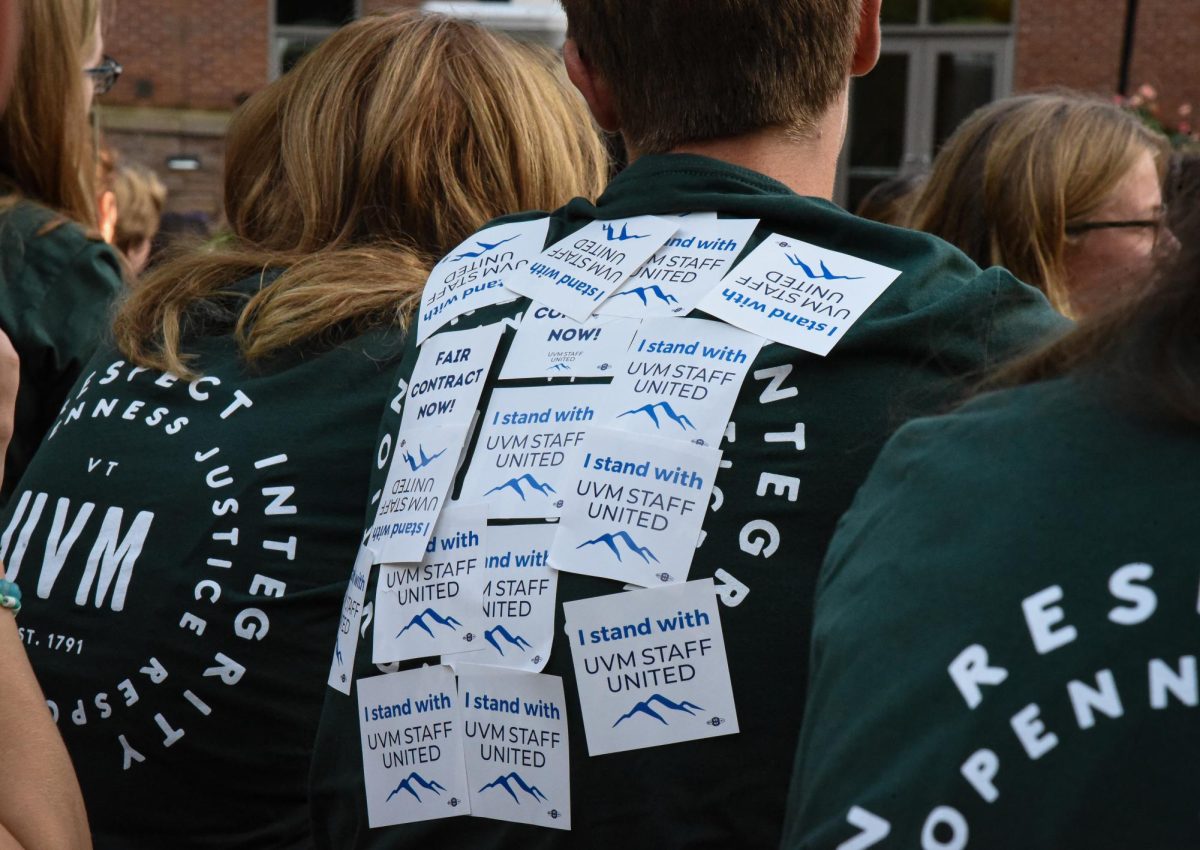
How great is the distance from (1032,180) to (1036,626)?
2.28m

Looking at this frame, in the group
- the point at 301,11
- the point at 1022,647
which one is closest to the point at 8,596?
the point at 1022,647

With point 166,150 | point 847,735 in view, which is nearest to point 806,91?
point 847,735

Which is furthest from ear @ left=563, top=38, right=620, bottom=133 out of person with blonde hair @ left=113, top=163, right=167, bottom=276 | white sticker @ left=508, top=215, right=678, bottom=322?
person with blonde hair @ left=113, top=163, right=167, bottom=276

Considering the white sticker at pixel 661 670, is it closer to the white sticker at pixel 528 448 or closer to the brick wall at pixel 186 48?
the white sticker at pixel 528 448

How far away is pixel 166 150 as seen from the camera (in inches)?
591

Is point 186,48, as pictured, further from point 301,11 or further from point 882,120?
point 882,120

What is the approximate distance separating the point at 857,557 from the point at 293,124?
4.68 ft

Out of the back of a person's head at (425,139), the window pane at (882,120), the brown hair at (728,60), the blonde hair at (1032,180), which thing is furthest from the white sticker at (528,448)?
the window pane at (882,120)

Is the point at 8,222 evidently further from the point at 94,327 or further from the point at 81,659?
the point at 81,659

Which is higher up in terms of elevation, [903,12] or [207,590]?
[207,590]

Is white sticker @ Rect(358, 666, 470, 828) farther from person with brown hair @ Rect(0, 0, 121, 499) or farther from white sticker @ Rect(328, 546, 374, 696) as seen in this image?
person with brown hair @ Rect(0, 0, 121, 499)

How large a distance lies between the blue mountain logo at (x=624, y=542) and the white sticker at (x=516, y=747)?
0.13 m

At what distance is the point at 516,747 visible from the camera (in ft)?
4.67

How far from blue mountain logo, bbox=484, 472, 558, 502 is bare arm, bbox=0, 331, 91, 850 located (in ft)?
1.50
